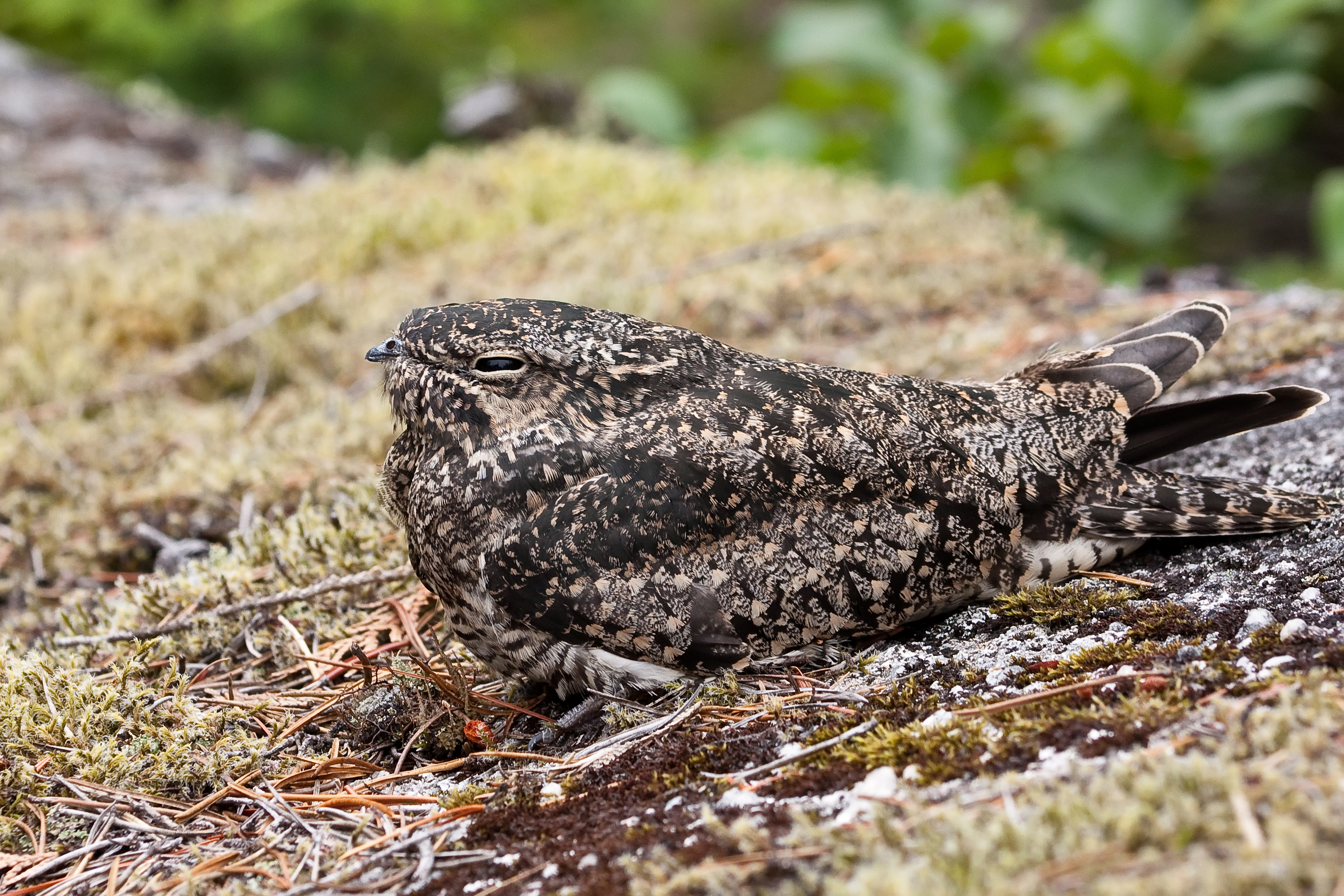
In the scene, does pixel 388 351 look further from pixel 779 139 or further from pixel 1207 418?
pixel 779 139

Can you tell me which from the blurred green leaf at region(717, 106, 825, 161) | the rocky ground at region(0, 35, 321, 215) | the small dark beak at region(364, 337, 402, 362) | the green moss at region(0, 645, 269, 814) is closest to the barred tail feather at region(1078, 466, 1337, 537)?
the small dark beak at region(364, 337, 402, 362)

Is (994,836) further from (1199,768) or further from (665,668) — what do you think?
(665,668)

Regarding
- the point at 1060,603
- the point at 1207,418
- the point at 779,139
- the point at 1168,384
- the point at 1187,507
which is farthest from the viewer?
the point at 779,139

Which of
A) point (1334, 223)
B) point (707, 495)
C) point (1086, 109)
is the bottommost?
point (707, 495)

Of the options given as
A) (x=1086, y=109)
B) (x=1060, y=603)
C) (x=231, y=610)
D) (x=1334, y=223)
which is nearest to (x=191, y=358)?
(x=231, y=610)

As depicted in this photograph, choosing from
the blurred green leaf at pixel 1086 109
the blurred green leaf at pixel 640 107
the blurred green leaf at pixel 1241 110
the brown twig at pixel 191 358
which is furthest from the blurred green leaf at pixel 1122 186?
the brown twig at pixel 191 358

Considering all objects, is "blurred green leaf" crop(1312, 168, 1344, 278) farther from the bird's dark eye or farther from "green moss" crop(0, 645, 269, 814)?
"green moss" crop(0, 645, 269, 814)

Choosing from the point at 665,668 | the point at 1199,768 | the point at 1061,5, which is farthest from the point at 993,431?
the point at 1061,5
